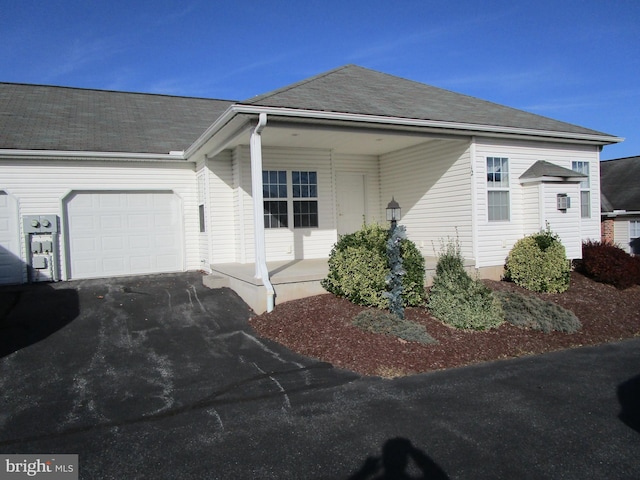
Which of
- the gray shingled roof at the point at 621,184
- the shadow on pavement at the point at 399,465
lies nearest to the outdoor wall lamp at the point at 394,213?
the shadow on pavement at the point at 399,465

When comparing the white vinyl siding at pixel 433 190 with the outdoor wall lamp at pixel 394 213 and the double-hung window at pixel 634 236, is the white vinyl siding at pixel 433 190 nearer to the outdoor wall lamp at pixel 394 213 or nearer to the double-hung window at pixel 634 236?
the outdoor wall lamp at pixel 394 213

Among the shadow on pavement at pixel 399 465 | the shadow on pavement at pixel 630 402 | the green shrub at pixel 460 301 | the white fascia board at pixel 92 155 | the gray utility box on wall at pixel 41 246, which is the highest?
the white fascia board at pixel 92 155

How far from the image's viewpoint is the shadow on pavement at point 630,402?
4340mm

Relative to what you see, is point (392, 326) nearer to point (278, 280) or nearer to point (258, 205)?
point (278, 280)

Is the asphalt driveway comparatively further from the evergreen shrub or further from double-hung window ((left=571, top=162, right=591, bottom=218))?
double-hung window ((left=571, top=162, right=591, bottom=218))

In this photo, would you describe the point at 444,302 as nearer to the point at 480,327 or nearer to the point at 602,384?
the point at 480,327

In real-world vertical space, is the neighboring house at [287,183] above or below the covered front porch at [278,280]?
above

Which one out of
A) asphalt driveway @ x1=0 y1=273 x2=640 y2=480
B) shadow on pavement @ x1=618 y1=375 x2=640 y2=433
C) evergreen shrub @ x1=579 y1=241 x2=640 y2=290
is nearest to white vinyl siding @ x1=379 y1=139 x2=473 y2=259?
evergreen shrub @ x1=579 y1=241 x2=640 y2=290

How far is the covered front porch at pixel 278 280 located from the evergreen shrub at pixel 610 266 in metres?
3.14

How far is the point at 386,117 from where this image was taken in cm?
888

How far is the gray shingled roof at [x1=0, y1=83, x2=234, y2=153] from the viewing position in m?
10.8

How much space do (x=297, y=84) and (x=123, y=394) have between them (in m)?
6.87

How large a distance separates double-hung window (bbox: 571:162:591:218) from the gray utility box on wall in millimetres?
12433

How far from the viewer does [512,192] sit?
35.4 feet
